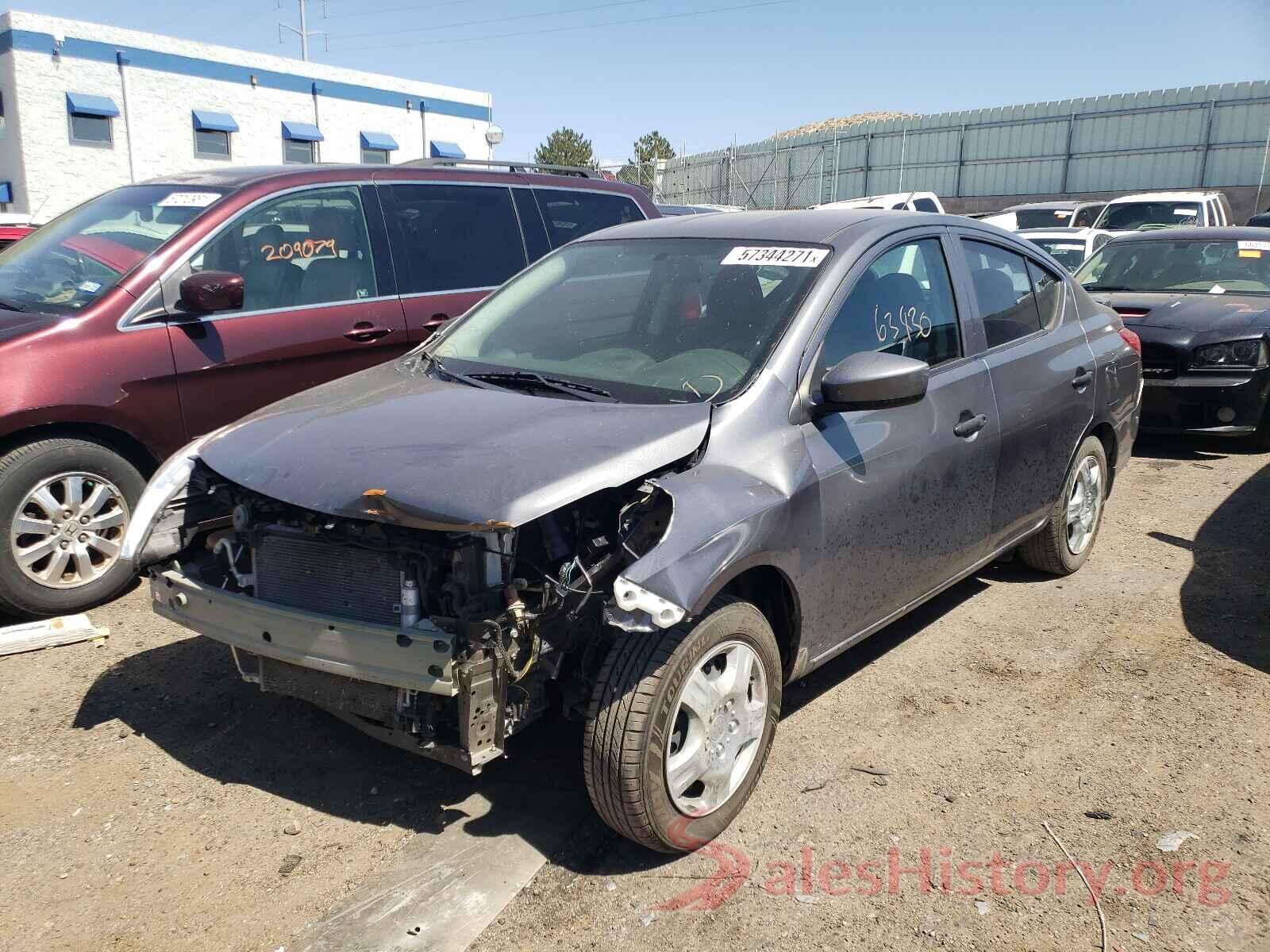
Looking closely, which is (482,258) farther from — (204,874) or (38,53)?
(38,53)

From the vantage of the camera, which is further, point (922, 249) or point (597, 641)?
point (922, 249)

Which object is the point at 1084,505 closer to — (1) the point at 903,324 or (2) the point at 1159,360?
(1) the point at 903,324

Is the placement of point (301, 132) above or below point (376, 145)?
above

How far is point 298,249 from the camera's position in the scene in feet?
17.7

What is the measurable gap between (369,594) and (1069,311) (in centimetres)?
380

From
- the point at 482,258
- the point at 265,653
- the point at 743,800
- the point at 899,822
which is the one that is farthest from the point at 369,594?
the point at 482,258

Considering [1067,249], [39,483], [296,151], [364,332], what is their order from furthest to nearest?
[296,151]
[1067,249]
[364,332]
[39,483]

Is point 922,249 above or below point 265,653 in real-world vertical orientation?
above

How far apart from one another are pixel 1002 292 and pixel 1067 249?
10.2 m

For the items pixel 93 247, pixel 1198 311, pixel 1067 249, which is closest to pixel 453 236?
pixel 93 247

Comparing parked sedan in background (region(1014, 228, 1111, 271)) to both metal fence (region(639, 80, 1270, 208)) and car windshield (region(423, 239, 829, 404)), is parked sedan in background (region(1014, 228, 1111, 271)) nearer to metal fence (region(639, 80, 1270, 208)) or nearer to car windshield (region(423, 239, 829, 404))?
car windshield (region(423, 239, 829, 404))

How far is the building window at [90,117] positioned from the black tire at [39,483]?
25.1 meters

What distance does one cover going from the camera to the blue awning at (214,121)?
27453 mm

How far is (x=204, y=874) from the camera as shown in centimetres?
292
